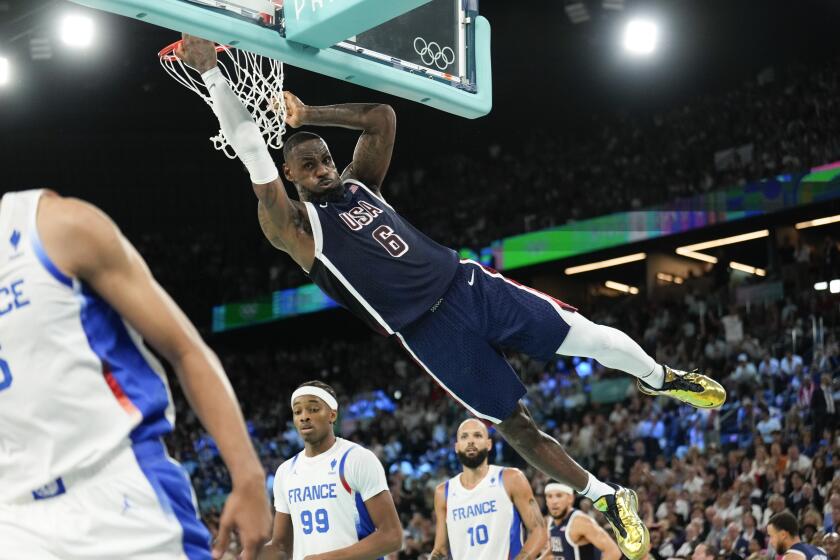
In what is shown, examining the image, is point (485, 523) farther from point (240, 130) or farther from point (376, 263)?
point (240, 130)

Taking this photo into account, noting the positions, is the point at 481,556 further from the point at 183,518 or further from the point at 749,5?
the point at 749,5

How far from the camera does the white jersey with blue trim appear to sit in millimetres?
2643

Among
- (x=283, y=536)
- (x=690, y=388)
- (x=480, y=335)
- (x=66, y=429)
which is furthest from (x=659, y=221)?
(x=66, y=429)

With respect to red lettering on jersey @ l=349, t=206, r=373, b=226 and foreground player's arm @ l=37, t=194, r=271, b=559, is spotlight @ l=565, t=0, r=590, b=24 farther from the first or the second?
foreground player's arm @ l=37, t=194, r=271, b=559

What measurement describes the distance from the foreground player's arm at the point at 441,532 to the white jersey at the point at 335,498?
70.7 inches

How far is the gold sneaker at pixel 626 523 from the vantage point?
6.73 meters

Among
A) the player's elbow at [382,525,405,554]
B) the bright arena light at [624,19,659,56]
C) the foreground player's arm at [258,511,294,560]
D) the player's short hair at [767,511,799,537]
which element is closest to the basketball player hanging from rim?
the player's elbow at [382,525,405,554]

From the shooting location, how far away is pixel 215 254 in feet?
99.7

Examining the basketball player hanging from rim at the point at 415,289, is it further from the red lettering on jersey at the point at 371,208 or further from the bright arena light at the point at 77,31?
the bright arena light at the point at 77,31

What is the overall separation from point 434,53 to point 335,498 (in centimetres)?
276

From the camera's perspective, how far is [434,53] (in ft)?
22.1

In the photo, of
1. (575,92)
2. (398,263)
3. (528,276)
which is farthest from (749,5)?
(398,263)

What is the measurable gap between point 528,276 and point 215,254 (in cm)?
892

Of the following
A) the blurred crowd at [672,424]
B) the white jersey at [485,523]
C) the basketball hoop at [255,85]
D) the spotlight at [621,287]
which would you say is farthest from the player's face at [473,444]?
the spotlight at [621,287]
